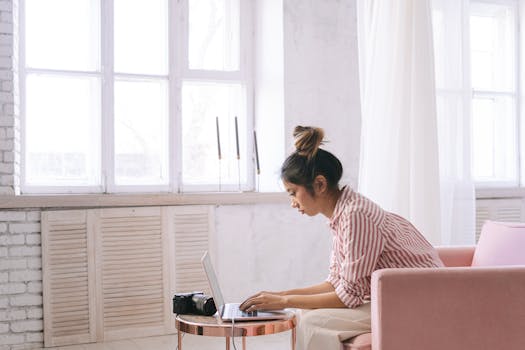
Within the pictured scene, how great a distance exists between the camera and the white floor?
3.79 m

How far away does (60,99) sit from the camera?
4.18 meters

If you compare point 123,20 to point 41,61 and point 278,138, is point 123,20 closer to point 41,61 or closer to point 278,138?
point 41,61

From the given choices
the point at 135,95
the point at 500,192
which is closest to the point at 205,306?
the point at 135,95

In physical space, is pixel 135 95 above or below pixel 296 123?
above

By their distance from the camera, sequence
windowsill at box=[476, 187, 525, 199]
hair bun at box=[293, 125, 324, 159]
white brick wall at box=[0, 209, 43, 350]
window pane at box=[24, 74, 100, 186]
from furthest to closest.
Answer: windowsill at box=[476, 187, 525, 199] < window pane at box=[24, 74, 100, 186] < white brick wall at box=[0, 209, 43, 350] < hair bun at box=[293, 125, 324, 159]

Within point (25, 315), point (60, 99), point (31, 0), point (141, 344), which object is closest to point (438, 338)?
point (141, 344)

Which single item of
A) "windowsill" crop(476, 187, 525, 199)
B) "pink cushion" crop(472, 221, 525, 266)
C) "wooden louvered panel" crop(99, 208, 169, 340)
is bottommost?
"wooden louvered panel" crop(99, 208, 169, 340)

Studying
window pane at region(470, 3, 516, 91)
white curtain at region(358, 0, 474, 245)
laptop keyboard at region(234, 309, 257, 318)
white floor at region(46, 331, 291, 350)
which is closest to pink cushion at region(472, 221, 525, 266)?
white curtain at region(358, 0, 474, 245)

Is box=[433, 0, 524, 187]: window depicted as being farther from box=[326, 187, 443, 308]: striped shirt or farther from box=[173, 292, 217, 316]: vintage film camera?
box=[173, 292, 217, 316]: vintage film camera

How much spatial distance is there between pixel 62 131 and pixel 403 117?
2.09 metres

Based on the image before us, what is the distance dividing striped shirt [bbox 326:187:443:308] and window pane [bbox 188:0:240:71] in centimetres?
243

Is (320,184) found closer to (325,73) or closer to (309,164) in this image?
(309,164)

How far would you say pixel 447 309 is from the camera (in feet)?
7.05

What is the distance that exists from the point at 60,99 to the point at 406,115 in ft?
6.97
